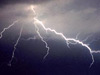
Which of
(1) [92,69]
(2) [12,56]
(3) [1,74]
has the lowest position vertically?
(3) [1,74]

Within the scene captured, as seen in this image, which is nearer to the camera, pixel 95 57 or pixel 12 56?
pixel 12 56

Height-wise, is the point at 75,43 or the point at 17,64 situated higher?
the point at 75,43

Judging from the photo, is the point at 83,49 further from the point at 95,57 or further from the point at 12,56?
the point at 12,56

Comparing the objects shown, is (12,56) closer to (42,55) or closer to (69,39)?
(42,55)

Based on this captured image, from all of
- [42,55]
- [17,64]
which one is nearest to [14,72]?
[17,64]

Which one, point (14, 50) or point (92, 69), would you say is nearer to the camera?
point (14, 50)

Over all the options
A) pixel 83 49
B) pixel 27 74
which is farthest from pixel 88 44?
pixel 27 74

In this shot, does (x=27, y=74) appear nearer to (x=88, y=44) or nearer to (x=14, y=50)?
(x=14, y=50)

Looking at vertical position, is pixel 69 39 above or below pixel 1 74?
above
